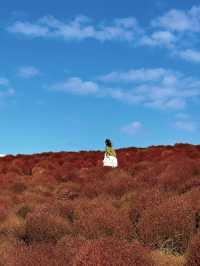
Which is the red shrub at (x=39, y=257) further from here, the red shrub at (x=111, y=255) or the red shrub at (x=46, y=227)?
the red shrub at (x=46, y=227)

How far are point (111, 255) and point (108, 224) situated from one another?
10.9 ft

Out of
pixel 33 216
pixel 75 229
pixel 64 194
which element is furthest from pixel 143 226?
pixel 64 194

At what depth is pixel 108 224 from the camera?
29.3ft

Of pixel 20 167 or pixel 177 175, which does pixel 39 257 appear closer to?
pixel 177 175

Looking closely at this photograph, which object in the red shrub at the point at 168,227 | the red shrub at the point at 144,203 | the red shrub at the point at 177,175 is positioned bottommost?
the red shrub at the point at 168,227

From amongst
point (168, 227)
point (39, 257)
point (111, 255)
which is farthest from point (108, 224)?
point (111, 255)

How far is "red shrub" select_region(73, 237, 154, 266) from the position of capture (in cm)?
549

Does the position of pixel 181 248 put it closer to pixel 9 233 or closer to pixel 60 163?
pixel 9 233

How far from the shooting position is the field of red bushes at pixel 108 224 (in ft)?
20.1

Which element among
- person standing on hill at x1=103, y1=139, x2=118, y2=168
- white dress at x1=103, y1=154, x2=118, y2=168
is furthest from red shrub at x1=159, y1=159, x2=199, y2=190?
white dress at x1=103, y1=154, x2=118, y2=168

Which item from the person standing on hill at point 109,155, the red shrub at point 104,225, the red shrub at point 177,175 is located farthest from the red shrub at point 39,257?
the person standing on hill at point 109,155

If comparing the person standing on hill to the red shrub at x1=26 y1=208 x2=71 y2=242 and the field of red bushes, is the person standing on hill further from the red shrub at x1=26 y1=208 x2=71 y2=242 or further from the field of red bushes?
the red shrub at x1=26 y1=208 x2=71 y2=242

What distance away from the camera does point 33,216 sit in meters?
10.1

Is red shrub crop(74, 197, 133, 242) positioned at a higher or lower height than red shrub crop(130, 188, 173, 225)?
lower
